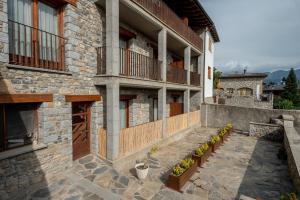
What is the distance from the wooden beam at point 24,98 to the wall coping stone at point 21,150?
4.49 feet

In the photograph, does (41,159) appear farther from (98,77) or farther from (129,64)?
(129,64)

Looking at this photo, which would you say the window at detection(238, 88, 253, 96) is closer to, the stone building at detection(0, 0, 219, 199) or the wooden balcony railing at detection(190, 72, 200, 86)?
the wooden balcony railing at detection(190, 72, 200, 86)

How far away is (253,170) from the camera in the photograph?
24.2 ft

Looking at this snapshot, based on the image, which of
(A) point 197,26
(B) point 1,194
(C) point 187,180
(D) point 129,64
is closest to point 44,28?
(D) point 129,64

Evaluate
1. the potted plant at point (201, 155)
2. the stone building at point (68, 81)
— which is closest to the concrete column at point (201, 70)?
the stone building at point (68, 81)

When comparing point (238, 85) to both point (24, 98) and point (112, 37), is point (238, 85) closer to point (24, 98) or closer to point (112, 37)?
point (112, 37)

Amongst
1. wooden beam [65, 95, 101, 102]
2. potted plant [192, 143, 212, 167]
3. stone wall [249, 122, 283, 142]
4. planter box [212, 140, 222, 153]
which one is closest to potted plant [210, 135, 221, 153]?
planter box [212, 140, 222, 153]

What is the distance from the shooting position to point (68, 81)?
6.19 meters

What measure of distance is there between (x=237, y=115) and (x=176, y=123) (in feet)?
20.7

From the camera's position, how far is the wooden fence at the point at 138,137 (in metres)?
7.16

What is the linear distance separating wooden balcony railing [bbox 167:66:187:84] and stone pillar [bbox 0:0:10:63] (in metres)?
8.33

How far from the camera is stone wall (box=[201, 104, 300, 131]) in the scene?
43.9 feet

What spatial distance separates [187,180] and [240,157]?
3.97 metres

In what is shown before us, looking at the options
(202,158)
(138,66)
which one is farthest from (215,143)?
(138,66)
